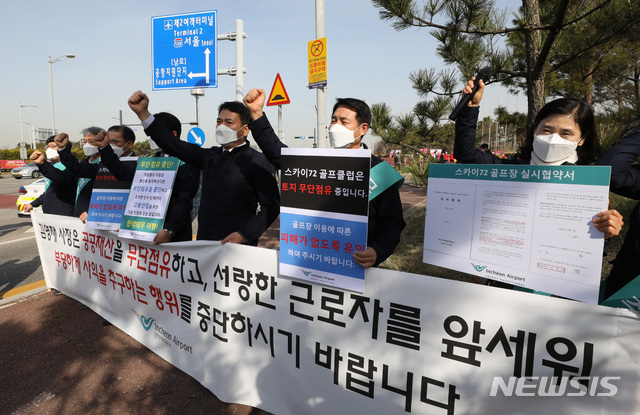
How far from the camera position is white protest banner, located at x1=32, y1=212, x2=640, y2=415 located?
1373mm

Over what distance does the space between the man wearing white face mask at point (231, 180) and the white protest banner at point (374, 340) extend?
0.94ft

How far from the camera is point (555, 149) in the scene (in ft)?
5.76

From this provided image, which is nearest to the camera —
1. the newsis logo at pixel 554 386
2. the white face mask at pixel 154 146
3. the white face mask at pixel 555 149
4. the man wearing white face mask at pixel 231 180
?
the newsis logo at pixel 554 386

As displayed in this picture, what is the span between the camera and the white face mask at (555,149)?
1743 millimetres

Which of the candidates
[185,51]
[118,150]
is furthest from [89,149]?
[185,51]

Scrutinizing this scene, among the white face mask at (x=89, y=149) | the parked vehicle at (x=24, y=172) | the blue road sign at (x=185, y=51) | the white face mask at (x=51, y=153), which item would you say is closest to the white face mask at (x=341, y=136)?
the white face mask at (x=89, y=149)

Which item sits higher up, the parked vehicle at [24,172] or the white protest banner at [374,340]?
the white protest banner at [374,340]

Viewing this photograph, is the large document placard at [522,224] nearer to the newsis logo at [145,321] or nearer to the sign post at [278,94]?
the newsis logo at [145,321]

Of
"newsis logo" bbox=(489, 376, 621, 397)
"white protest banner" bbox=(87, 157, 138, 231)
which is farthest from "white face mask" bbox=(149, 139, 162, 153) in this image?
"newsis logo" bbox=(489, 376, 621, 397)

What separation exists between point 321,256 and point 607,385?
1174 millimetres

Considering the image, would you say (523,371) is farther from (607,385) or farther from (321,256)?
(321,256)

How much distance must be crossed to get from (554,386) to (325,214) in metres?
1.11

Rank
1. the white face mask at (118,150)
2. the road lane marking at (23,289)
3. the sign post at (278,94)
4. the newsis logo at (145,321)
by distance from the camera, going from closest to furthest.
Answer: the newsis logo at (145,321) → the white face mask at (118,150) → the road lane marking at (23,289) → the sign post at (278,94)

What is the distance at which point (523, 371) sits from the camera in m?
1.47
